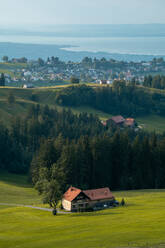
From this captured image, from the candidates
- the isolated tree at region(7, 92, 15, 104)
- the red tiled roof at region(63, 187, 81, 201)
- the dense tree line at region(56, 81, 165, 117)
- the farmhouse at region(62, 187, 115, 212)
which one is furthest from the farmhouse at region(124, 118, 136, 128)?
the red tiled roof at region(63, 187, 81, 201)

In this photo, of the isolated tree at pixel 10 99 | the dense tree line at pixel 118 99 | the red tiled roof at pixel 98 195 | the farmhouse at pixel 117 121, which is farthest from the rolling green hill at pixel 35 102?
the red tiled roof at pixel 98 195

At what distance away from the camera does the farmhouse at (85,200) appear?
175 feet

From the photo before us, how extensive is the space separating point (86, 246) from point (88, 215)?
54.6 feet

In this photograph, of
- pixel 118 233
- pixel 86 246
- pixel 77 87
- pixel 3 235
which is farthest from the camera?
pixel 77 87

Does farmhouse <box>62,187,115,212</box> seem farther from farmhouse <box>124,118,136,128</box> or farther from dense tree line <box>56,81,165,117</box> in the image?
dense tree line <box>56,81,165,117</box>

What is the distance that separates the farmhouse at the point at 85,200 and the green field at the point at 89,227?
121 inches

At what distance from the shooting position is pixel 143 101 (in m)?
191

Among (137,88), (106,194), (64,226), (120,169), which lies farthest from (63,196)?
(137,88)

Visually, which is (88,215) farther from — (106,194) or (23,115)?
(23,115)

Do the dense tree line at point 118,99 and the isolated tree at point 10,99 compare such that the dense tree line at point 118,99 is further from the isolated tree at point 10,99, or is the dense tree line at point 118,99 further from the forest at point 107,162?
the forest at point 107,162

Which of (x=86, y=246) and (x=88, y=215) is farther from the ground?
(x=86, y=246)

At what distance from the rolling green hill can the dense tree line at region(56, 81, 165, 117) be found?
4.21 metres

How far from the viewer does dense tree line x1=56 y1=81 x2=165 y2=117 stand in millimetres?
180500

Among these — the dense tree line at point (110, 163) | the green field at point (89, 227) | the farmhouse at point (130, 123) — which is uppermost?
the green field at point (89, 227)
